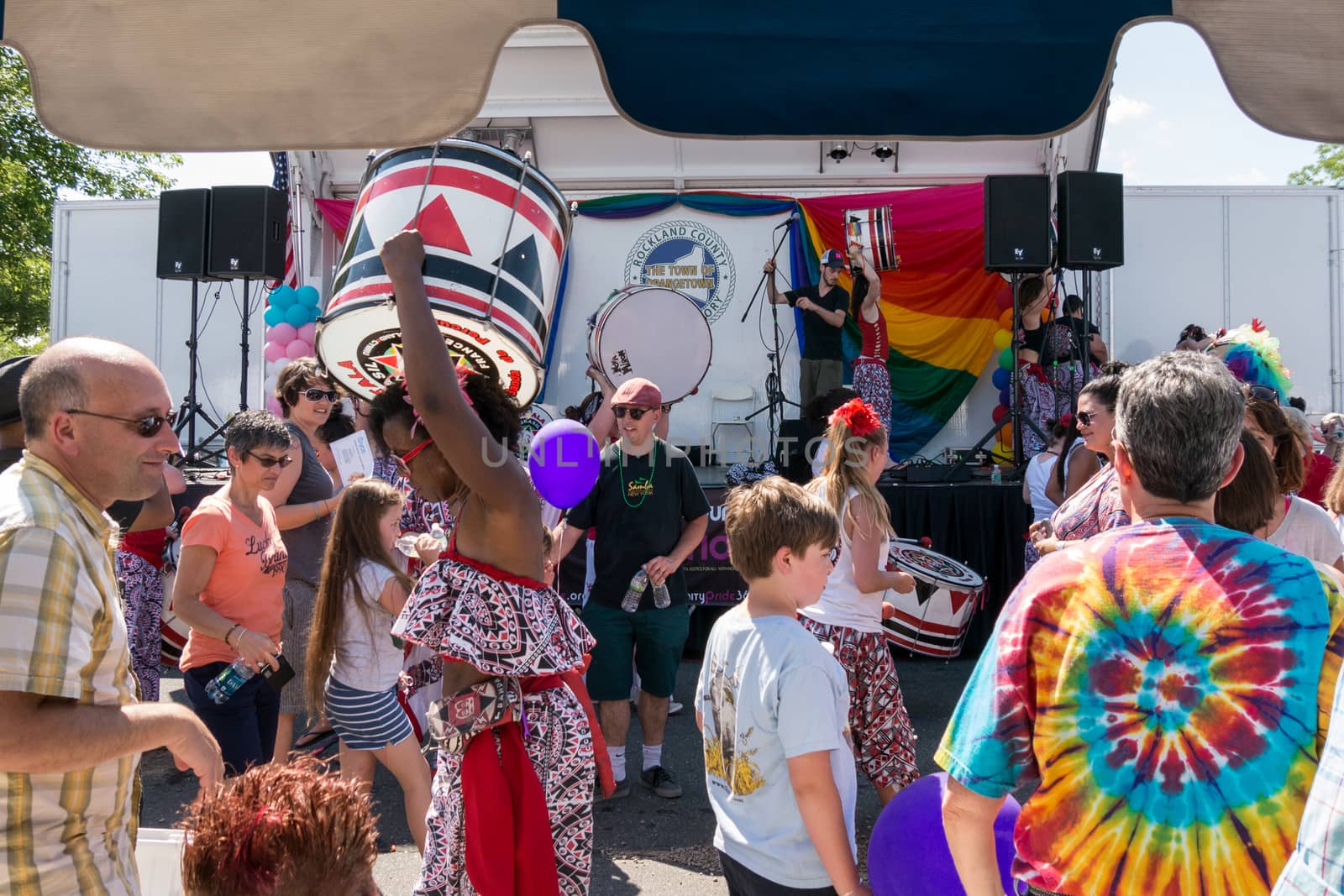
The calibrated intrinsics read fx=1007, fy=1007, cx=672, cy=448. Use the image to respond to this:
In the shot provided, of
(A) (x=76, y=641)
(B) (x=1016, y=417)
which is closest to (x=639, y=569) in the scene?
(A) (x=76, y=641)

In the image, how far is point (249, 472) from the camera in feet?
12.6

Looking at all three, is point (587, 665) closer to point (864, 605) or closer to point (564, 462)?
point (564, 462)

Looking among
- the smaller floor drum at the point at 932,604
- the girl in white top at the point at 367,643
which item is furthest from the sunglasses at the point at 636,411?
the smaller floor drum at the point at 932,604

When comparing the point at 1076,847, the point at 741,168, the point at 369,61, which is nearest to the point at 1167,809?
the point at 1076,847

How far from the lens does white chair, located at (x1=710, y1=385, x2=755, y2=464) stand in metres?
10.1

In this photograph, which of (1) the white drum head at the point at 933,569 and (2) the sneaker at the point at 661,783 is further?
(1) the white drum head at the point at 933,569

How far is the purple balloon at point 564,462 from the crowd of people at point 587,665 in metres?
0.56

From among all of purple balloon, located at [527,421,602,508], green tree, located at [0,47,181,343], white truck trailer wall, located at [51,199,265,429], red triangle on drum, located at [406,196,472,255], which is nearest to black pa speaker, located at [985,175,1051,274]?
purple balloon, located at [527,421,602,508]

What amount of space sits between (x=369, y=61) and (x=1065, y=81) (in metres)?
1.34

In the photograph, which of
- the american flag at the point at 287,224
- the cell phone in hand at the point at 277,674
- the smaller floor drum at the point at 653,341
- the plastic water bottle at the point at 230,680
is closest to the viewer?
the plastic water bottle at the point at 230,680

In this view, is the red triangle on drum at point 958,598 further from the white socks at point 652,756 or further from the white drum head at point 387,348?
the white drum head at point 387,348

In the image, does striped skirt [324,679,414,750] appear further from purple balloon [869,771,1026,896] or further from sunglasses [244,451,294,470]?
purple balloon [869,771,1026,896]

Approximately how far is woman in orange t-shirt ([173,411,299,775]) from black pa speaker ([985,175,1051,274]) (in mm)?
6447

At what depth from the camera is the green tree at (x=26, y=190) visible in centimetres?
1950
